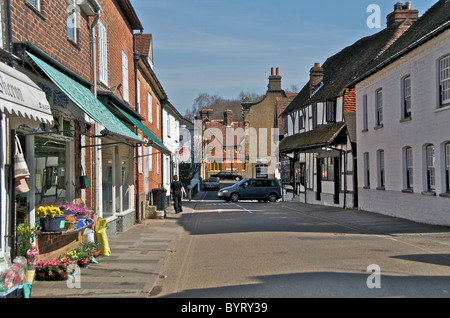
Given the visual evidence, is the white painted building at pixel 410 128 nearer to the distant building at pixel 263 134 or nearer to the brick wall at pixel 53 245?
the brick wall at pixel 53 245

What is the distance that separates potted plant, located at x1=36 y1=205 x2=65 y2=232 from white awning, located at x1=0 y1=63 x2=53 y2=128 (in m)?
1.82

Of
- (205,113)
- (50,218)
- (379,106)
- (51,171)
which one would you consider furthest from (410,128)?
(205,113)

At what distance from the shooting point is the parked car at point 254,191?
34562mm

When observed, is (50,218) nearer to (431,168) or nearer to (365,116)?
(431,168)

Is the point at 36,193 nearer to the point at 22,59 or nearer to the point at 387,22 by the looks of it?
the point at 22,59

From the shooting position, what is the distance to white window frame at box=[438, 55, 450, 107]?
14.4 metres

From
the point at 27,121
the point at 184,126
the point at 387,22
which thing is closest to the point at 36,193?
the point at 27,121

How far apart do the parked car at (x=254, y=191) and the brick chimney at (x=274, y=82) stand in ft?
70.9

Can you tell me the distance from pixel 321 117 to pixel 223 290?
22.7m

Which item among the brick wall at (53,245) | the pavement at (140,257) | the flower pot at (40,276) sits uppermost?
the brick wall at (53,245)

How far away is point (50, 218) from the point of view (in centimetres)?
794

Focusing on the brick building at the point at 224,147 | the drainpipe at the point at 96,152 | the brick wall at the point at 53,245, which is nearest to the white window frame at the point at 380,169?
the drainpipe at the point at 96,152

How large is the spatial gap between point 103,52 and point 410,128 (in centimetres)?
1077

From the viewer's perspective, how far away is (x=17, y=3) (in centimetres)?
710
